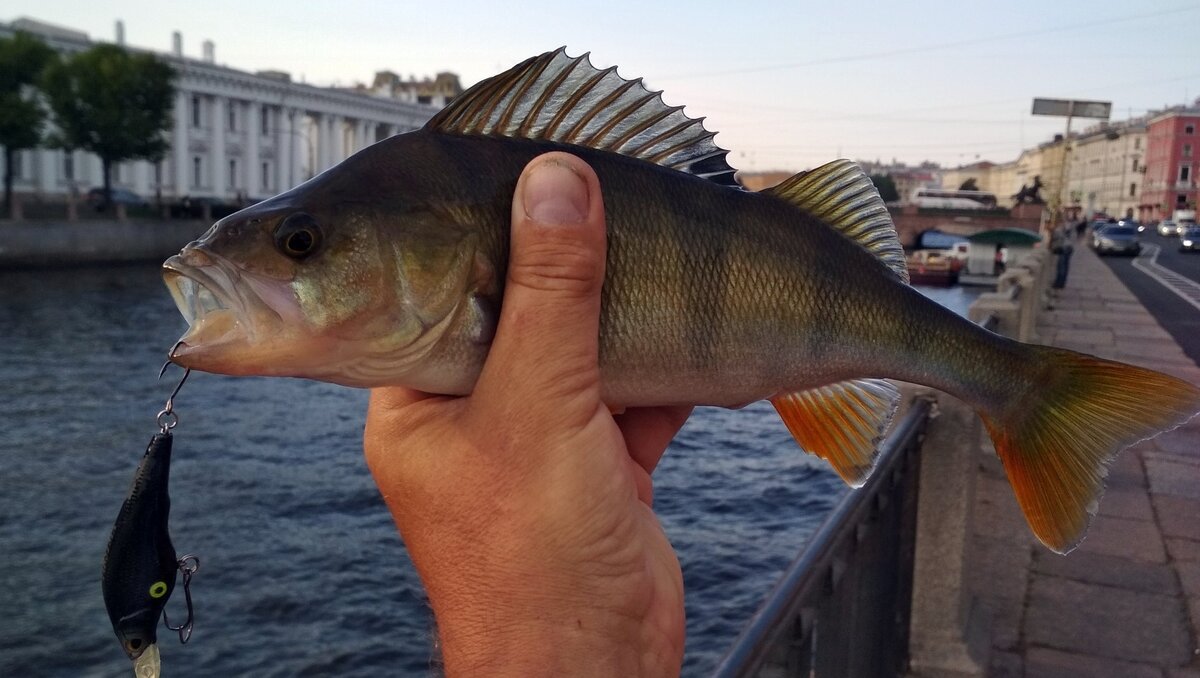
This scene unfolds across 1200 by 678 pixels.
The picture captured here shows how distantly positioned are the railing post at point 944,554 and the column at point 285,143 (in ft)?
246

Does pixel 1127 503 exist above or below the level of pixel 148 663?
below

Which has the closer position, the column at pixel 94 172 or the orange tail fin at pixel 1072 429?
the orange tail fin at pixel 1072 429

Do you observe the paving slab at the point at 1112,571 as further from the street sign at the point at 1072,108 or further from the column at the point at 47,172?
the column at the point at 47,172

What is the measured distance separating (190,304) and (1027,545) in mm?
5972

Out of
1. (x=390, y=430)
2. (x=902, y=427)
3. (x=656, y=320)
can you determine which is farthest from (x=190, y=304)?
(x=902, y=427)

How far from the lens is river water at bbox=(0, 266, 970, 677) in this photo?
10305 millimetres

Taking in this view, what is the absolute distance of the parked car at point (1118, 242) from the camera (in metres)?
46.2

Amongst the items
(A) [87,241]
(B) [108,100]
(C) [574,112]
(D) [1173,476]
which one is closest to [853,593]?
(C) [574,112]

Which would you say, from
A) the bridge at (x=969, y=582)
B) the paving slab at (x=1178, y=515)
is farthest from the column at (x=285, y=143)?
the paving slab at (x=1178, y=515)

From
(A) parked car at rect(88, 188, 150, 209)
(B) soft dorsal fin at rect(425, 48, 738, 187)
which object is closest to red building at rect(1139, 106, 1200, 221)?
(A) parked car at rect(88, 188, 150, 209)

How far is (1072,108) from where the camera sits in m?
22.4

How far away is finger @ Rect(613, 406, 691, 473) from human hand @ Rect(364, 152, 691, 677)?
46 cm

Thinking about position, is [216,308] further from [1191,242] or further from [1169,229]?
[1169,229]

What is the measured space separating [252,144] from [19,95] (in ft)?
85.9
